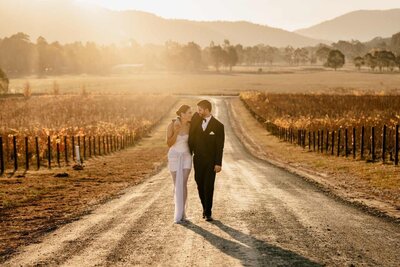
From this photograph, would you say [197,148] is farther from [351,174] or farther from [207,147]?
[351,174]

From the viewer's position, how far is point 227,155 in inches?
1366

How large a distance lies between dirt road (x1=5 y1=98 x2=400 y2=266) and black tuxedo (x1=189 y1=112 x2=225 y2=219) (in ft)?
2.22

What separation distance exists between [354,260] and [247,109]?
6474 centimetres

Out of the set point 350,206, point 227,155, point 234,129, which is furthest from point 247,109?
point 350,206

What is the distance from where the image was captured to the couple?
11.7 m

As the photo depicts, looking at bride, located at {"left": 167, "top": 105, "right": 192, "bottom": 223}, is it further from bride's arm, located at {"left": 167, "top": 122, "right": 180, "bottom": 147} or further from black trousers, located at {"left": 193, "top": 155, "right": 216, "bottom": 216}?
black trousers, located at {"left": 193, "top": 155, "right": 216, "bottom": 216}

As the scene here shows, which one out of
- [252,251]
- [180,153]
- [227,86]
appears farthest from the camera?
[227,86]

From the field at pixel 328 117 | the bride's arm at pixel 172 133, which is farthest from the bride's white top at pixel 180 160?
the field at pixel 328 117

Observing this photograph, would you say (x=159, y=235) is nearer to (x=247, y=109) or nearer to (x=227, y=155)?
(x=227, y=155)

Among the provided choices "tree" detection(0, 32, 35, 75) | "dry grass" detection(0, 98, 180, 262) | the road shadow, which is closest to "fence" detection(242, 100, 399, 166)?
"dry grass" detection(0, 98, 180, 262)

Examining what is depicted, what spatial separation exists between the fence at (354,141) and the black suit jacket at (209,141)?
1357cm

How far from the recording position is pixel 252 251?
29.9ft

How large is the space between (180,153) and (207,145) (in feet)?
2.06

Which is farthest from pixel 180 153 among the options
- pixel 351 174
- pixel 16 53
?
pixel 16 53
